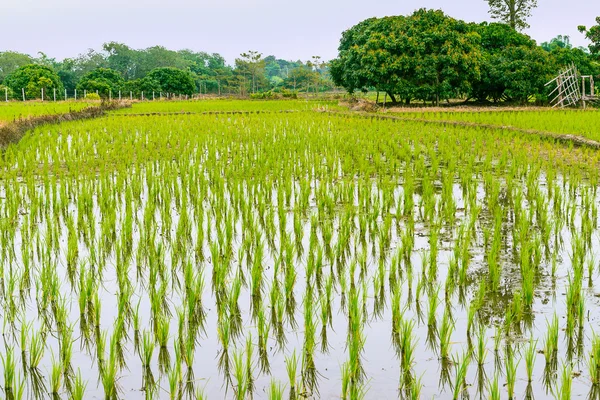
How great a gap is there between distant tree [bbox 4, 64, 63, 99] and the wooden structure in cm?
2697

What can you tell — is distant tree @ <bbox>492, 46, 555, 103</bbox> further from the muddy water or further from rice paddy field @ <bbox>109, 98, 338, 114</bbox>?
the muddy water

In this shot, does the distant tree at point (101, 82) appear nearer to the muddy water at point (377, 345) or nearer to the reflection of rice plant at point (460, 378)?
the muddy water at point (377, 345)

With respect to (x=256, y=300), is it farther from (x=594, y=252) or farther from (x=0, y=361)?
(x=594, y=252)

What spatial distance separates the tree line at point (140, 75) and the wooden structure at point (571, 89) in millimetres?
20103

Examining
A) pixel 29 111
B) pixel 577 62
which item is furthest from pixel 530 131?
pixel 577 62

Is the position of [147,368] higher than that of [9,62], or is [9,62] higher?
[9,62]

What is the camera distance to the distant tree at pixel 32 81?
37.9m

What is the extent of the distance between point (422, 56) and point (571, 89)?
557 cm

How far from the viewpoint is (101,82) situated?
4244 cm

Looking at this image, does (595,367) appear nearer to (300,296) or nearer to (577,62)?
(300,296)

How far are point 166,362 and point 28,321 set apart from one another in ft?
3.04

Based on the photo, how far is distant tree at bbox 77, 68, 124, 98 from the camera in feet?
136

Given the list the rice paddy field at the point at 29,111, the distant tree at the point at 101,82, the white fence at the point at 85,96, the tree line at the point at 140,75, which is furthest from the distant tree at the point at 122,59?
the rice paddy field at the point at 29,111

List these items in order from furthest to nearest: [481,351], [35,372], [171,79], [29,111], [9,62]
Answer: [9,62], [171,79], [29,111], [35,372], [481,351]
